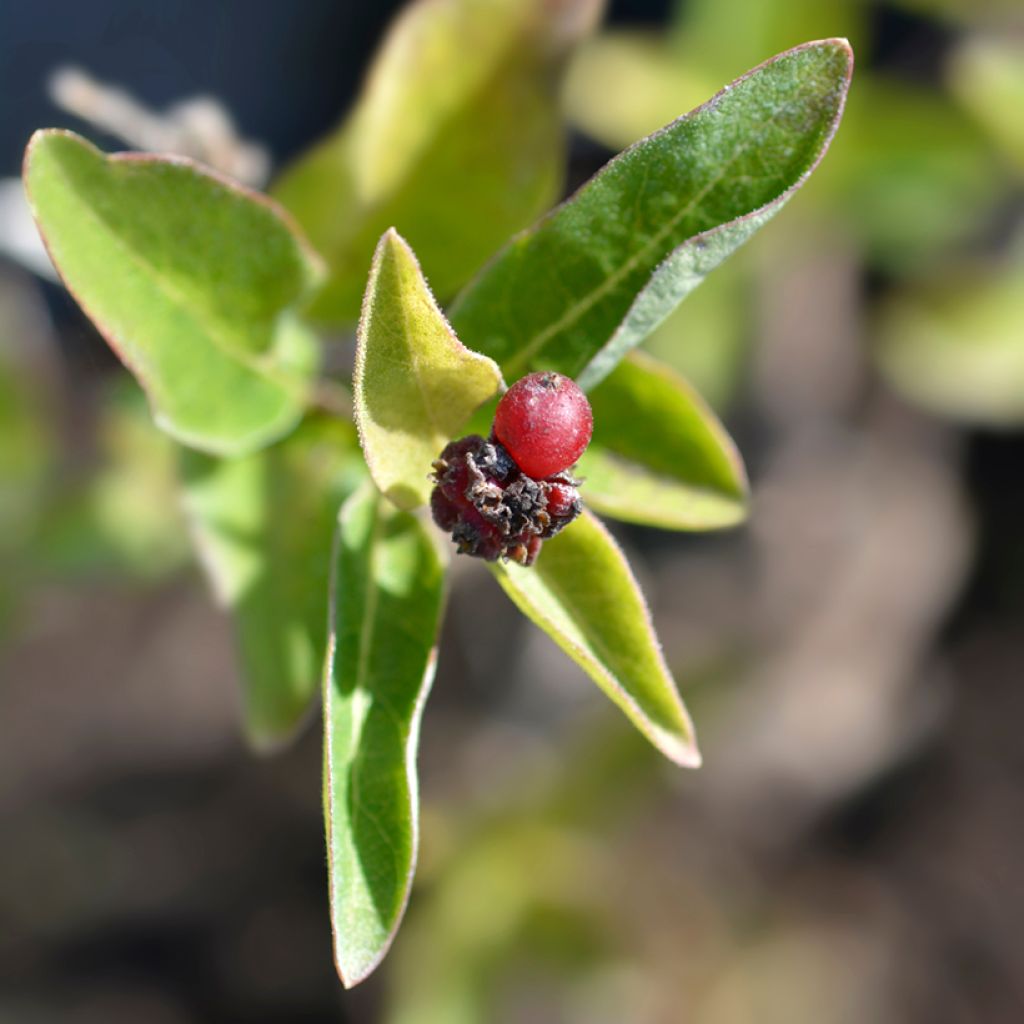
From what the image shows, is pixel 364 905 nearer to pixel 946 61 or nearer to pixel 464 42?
pixel 464 42

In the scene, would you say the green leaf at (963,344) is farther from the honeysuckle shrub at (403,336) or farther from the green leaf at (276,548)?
the green leaf at (276,548)

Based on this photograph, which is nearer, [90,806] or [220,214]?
[220,214]

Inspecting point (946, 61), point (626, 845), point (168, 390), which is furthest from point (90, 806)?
point (946, 61)

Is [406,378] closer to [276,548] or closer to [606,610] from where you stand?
[606,610]

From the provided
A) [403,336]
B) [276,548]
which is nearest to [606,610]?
[403,336]

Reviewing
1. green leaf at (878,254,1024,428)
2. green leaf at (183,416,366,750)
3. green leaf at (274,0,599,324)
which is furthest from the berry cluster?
green leaf at (878,254,1024,428)
